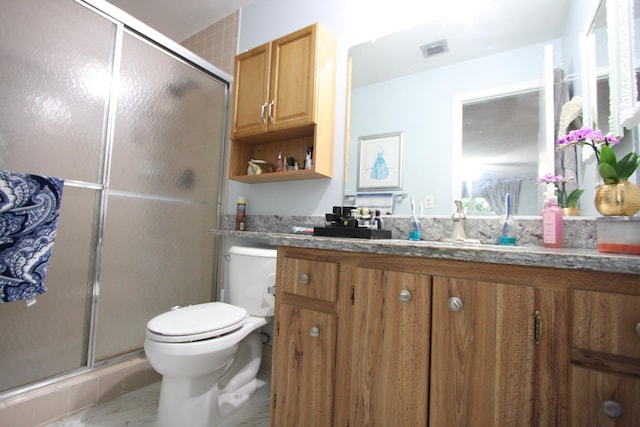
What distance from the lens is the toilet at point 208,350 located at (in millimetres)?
1074

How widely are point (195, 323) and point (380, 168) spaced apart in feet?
3.71

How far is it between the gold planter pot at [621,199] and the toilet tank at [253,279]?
4.13ft

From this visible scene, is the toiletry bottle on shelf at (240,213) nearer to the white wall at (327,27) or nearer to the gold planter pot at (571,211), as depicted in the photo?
the white wall at (327,27)

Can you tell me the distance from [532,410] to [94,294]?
6.00ft

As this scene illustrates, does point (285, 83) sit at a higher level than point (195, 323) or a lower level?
higher

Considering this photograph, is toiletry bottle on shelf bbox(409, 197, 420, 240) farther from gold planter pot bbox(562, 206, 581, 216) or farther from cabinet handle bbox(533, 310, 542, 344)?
cabinet handle bbox(533, 310, 542, 344)

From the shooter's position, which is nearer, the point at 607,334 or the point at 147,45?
the point at 607,334

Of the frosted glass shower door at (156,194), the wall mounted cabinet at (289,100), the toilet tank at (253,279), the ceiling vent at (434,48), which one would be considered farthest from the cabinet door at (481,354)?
the frosted glass shower door at (156,194)

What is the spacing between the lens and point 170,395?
1.13 meters

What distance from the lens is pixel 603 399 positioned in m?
0.55

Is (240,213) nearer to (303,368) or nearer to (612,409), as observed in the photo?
(303,368)

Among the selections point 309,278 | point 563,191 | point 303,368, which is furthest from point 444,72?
point 303,368

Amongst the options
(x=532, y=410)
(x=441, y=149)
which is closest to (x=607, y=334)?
(x=532, y=410)

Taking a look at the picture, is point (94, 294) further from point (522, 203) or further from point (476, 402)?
point (522, 203)
